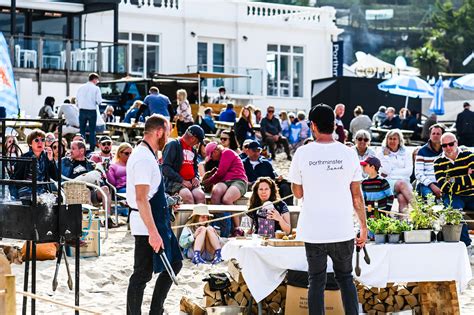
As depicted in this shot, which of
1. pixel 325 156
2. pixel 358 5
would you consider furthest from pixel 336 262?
pixel 358 5

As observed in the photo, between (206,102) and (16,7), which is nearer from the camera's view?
(206,102)

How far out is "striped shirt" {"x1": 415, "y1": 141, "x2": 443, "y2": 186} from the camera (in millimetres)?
13055

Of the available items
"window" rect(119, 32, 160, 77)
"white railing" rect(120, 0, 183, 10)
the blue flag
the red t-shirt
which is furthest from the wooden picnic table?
"white railing" rect(120, 0, 183, 10)

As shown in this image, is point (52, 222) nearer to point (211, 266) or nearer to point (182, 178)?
point (211, 266)

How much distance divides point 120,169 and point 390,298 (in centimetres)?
593

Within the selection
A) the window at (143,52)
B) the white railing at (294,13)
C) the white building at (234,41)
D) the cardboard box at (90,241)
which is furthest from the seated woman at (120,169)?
the white railing at (294,13)

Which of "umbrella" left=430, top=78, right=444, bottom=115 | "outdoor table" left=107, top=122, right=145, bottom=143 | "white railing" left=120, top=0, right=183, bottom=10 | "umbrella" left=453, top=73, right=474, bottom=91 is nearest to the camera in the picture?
"outdoor table" left=107, top=122, right=145, bottom=143

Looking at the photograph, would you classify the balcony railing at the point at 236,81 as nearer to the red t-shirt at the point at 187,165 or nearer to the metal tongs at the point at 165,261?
the red t-shirt at the point at 187,165

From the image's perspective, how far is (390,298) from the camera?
8.62 metres

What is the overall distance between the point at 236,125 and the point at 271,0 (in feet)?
189

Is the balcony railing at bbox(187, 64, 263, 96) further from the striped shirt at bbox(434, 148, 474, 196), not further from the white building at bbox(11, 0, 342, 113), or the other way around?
the striped shirt at bbox(434, 148, 474, 196)

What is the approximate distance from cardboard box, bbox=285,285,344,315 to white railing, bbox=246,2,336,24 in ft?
99.6

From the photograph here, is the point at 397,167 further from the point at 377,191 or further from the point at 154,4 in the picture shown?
the point at 154,4

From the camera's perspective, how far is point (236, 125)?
20047mm
